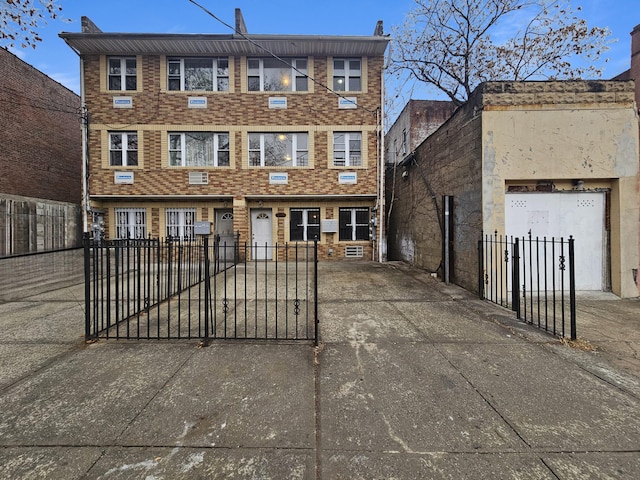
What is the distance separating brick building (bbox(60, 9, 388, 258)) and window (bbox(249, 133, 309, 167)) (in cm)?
4

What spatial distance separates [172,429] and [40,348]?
116 inches

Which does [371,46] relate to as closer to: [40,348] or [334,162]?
[334,162]

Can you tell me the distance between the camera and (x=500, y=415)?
100 inches

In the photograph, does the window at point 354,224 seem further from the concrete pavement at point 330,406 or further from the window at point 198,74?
the concrete pavement at point 330,406

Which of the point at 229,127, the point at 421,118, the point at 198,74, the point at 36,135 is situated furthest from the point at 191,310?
the point at 36,135

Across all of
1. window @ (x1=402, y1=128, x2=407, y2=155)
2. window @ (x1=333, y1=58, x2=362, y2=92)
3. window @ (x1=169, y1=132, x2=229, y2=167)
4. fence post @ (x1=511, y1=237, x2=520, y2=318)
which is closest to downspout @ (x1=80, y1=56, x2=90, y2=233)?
window @ (x1=169, y1=132, x2=229, y2=167)

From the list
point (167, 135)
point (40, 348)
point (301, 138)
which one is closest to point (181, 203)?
point (167, 135)

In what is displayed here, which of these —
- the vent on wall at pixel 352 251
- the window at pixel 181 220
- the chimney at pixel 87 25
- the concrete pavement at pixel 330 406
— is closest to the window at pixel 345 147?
the vent on wall at pixel 352 251

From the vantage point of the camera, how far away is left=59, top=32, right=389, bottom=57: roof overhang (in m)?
11.8

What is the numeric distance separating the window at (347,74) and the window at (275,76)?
1307 mm

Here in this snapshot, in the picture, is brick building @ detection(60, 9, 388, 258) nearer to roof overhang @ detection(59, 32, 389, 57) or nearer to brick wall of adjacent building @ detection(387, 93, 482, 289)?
roof overhang @ detection(59, 32, 389, 57)

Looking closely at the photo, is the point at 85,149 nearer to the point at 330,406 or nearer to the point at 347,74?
the point at 347,74

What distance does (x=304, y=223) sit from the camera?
13.5 meters

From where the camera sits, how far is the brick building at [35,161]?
1381cm
